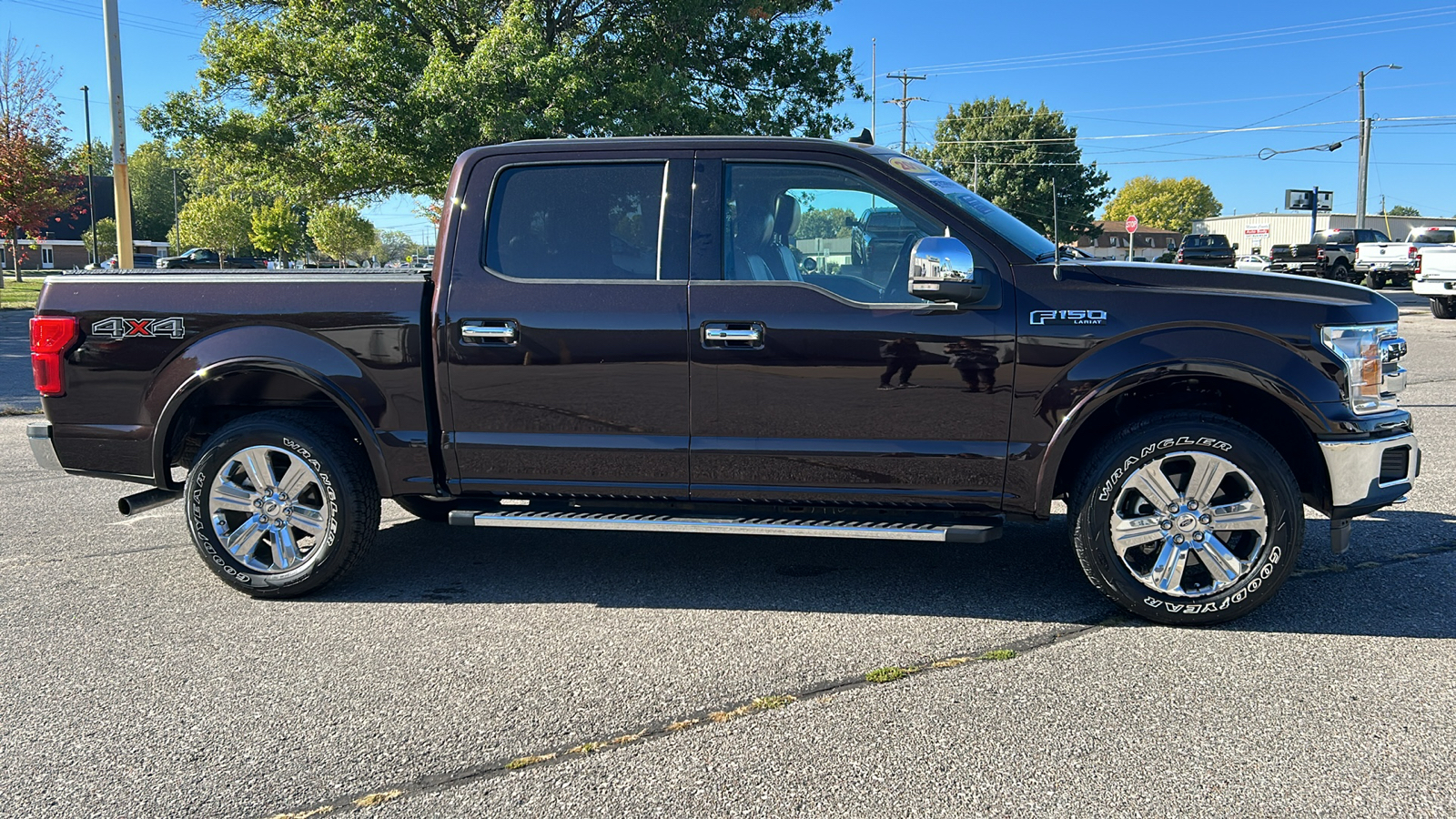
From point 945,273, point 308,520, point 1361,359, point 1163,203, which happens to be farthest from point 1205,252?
point 1163,203

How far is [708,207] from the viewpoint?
14.5 ft

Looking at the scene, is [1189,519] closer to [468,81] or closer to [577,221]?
[577,221]

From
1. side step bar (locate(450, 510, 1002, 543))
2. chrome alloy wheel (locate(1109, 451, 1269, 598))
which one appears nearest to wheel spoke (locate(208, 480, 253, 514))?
side step bar (locate(450, 510, 1002, 543))

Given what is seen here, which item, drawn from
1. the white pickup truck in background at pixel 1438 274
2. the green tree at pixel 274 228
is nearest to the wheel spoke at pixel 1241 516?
the white pickup truck in background at pixel 1438 274

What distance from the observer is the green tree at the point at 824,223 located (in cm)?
443

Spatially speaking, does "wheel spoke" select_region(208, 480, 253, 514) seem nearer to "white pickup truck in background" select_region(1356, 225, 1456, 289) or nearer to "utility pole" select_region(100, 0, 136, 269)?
"utility pole" select_region(100, 0, 136, 269)

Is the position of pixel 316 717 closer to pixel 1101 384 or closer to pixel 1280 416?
pixel 1101 384

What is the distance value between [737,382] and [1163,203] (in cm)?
13525

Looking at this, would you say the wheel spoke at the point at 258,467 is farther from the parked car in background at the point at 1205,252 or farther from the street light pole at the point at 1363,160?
the street light pole at the point at 1363,160

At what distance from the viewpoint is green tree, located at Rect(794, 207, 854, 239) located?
4426 millimetres

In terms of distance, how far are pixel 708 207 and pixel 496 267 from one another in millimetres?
951

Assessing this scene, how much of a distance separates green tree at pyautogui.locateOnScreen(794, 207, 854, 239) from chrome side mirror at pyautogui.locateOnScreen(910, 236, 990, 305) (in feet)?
1.55

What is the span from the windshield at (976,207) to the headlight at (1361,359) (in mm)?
1125

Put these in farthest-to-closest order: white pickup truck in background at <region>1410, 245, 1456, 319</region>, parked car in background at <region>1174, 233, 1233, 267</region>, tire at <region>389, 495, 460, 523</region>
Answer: parked car in background at <region>1174, 233, 1233, 267</region>
white pickup truck in background at <region>1410, 245, 1456, 319</region>
tire at <region>389, 495, 460, 523</region>
